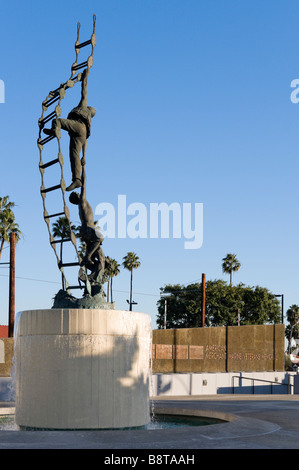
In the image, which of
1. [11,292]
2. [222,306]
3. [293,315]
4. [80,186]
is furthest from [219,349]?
[293,315]

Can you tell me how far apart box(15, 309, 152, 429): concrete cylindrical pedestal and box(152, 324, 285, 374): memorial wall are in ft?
72.4

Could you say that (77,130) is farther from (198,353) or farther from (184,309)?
(184,309)

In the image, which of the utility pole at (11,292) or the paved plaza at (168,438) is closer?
the paved plaza at (168,438)

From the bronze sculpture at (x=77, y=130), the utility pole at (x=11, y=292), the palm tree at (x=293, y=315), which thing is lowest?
the palm tree at (x=293, y=315)

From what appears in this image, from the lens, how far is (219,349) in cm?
3822

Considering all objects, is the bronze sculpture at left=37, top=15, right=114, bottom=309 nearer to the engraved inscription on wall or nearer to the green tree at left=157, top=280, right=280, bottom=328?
the engraved inscription on wall

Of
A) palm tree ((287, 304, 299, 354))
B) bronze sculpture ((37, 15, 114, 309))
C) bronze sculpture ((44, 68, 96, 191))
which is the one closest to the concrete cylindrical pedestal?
bronze sculpture ((37, 15, 114, 309))

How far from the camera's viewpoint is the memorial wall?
35.7 meters

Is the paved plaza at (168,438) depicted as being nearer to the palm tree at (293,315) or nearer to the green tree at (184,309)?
the green tree at (184,309)

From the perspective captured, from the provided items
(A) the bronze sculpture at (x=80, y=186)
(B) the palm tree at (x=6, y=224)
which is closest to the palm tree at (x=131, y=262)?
(B) the palm tree at (x=6, y=224)

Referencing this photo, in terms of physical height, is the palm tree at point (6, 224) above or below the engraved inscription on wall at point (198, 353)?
above

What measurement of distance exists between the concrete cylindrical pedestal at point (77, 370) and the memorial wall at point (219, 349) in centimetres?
2206

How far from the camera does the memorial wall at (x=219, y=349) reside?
35.7 meters

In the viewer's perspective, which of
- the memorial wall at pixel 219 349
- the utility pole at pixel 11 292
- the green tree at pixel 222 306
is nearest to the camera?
the memorial wall at pixel 219 349
